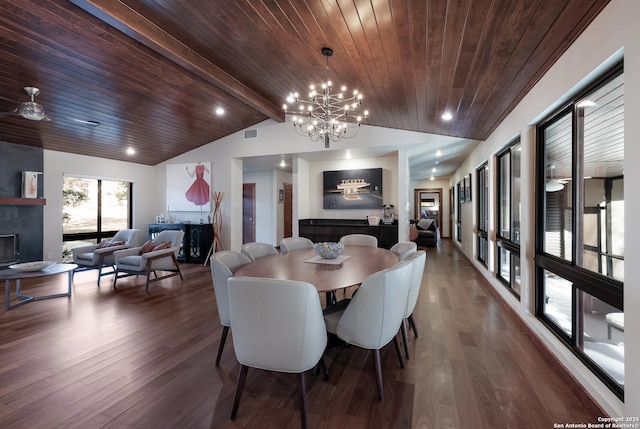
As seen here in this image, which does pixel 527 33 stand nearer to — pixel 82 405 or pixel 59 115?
pixel 82 405

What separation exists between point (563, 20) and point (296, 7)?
1781 millimetres

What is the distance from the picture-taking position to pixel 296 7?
7.37 feet

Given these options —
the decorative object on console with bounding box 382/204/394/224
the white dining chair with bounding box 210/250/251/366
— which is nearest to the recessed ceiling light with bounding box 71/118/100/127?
the white dining chair with bounding box 210/250/251/366

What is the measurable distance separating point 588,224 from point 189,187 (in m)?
6.93

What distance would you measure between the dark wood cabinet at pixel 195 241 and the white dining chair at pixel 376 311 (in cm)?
517

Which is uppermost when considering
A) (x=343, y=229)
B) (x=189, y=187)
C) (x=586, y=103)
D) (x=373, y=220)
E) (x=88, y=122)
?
(x=88, y=122)

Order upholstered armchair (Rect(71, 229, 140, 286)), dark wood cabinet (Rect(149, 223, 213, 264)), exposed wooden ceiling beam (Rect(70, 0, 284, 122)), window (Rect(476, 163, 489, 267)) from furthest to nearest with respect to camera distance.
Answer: dark wood cabinet (Rect(149, 223, 213, 264)) < window (Rect(476, 163, 489, 267)) < upholstered armchair (Rect(71, 229, 140, 286)) < exposed wooden ceiling beam (Rect(70, 0, 284, 122))

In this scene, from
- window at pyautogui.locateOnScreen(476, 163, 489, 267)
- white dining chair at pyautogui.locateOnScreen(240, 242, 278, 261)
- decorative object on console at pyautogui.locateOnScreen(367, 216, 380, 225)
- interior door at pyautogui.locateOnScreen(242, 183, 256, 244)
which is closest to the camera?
white dining chair at pyautogui.locateOnScreen(240, 242, 278, 261)

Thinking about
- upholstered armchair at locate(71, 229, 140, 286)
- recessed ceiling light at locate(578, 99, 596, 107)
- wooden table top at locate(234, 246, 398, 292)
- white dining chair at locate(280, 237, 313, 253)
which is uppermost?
recessed ceiling light at locate(578, 99, 596, 107)

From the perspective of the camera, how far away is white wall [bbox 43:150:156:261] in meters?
5.46

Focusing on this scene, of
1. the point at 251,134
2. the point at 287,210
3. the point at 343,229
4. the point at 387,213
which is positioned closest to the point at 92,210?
the point at 251,134

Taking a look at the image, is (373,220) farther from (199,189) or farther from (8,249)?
(8,249)

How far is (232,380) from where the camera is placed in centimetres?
203

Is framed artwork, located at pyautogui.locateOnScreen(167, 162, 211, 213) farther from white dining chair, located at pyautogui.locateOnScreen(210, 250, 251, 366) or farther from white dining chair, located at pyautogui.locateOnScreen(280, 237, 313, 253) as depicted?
white dining chair, located at pyautogui.locateOnScreen(210, 250, 251, 366)
